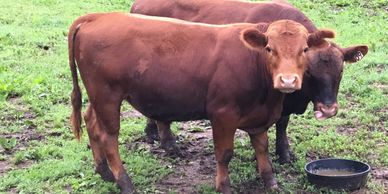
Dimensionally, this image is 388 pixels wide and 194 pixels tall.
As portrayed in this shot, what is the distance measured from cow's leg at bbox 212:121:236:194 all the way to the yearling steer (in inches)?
32.0

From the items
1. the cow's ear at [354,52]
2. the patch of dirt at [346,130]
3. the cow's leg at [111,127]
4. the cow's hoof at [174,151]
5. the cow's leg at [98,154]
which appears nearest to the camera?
the cow's leg at [111,127]

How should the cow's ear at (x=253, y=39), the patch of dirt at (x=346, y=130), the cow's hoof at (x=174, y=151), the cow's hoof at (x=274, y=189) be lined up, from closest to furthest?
the cow's ear at (x=253, y=39)
the cow's hoof at (x=274, y=189)
the cow's hoof at (x=174, y=151)
the patch of dirt at (x=346, y=130)

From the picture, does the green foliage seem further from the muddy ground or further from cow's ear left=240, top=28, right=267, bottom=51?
cow's ear left=240, top=28, right=267, bottom=51

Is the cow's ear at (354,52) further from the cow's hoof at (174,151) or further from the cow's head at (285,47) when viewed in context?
the cow's hoof at (174,151)

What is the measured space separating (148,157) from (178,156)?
1.05 feet

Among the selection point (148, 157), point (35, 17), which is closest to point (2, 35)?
point (35, 17)

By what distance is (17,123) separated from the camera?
25.5ft

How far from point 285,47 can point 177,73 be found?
1011mm

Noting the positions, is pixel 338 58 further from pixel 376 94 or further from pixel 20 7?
pixel 20 7

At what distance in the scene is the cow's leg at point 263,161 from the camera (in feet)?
19.6

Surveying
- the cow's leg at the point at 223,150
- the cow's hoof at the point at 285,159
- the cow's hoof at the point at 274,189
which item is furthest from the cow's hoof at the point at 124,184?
the cow's hoof at the point at 285,159

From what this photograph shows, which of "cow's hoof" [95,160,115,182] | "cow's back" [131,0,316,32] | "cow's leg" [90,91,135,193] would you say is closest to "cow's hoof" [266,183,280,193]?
"cow's leg" [90,91,135,193]

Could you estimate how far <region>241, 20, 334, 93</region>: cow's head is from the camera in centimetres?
491

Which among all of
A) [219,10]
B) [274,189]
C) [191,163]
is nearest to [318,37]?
[274,189]
